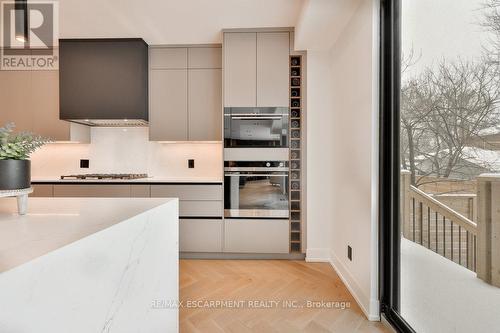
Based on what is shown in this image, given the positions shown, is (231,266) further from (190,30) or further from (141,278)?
(190,30)

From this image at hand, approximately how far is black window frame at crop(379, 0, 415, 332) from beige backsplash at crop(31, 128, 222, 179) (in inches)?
85.5

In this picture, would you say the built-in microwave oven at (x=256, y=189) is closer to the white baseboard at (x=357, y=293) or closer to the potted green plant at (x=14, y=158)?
the white baseboard at (x=357, y=293)

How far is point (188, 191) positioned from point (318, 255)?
1.66 metres

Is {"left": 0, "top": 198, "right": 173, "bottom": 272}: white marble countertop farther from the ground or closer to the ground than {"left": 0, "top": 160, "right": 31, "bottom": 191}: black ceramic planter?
closer to the ground

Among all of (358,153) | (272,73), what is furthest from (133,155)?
(358,153)

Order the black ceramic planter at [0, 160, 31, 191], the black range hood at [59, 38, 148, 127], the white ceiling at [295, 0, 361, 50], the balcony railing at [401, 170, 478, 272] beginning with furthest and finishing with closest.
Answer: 1. the black range hood at [59, 38, 148, 127]
2. the white ceiling at [295, 0, 361, 50]
3. the balcony railing at [401, 170, 478, 272]
4. the black ceramic planter at [0, 160, 31, 191]

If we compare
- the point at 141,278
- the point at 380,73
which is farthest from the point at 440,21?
the point at 141,278

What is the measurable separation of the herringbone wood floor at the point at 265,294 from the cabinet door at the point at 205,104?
1531mm

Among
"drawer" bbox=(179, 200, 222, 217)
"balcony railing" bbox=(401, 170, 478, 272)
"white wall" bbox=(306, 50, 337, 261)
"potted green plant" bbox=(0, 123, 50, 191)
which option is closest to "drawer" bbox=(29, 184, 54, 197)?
"drawer" bbox=(179, 200, 222, 217)

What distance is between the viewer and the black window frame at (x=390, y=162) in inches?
68.6

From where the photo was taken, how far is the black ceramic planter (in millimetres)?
1017

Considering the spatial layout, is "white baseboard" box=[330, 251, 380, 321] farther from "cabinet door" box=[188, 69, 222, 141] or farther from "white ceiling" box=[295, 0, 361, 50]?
"white ceiling" box=[295, 0, 361, 50]

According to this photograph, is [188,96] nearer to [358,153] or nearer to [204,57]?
[204,57]

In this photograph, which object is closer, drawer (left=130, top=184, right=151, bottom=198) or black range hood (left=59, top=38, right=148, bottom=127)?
drawer (left=130, top=184, right=151, bottom=198)
